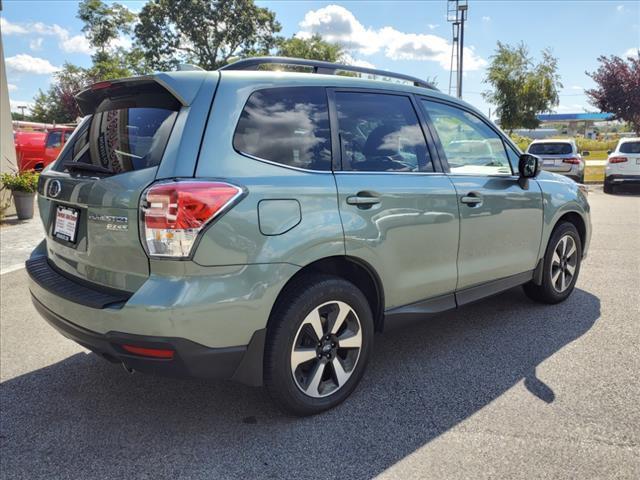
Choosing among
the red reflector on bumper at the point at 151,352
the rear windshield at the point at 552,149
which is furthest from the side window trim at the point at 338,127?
the rear windshield at the point at 552,149

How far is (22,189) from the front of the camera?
9789mm

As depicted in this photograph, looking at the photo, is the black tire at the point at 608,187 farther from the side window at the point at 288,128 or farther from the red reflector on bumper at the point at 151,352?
the red reflector on bumper at the point at 151,352

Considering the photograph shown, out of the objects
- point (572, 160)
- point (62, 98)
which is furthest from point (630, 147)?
point (62, 98)

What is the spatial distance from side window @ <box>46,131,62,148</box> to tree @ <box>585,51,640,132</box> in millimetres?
24391

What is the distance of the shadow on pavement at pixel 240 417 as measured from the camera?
8.14ft

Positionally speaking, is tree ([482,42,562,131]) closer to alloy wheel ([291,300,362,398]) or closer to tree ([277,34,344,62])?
tree ([277,34,344,62])

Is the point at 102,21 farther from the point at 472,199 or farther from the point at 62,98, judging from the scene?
the point at 472,199

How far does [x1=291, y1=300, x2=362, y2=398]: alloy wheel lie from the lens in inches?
108

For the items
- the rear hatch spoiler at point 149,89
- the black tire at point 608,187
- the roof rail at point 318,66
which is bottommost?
the black tire at point 608,187

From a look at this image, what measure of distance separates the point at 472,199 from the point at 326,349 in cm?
149

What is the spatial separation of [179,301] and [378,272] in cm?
119

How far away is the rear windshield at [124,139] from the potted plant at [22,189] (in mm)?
7697

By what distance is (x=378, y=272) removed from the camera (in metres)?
2.99

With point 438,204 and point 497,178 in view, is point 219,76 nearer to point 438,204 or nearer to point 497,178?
point 438,204
